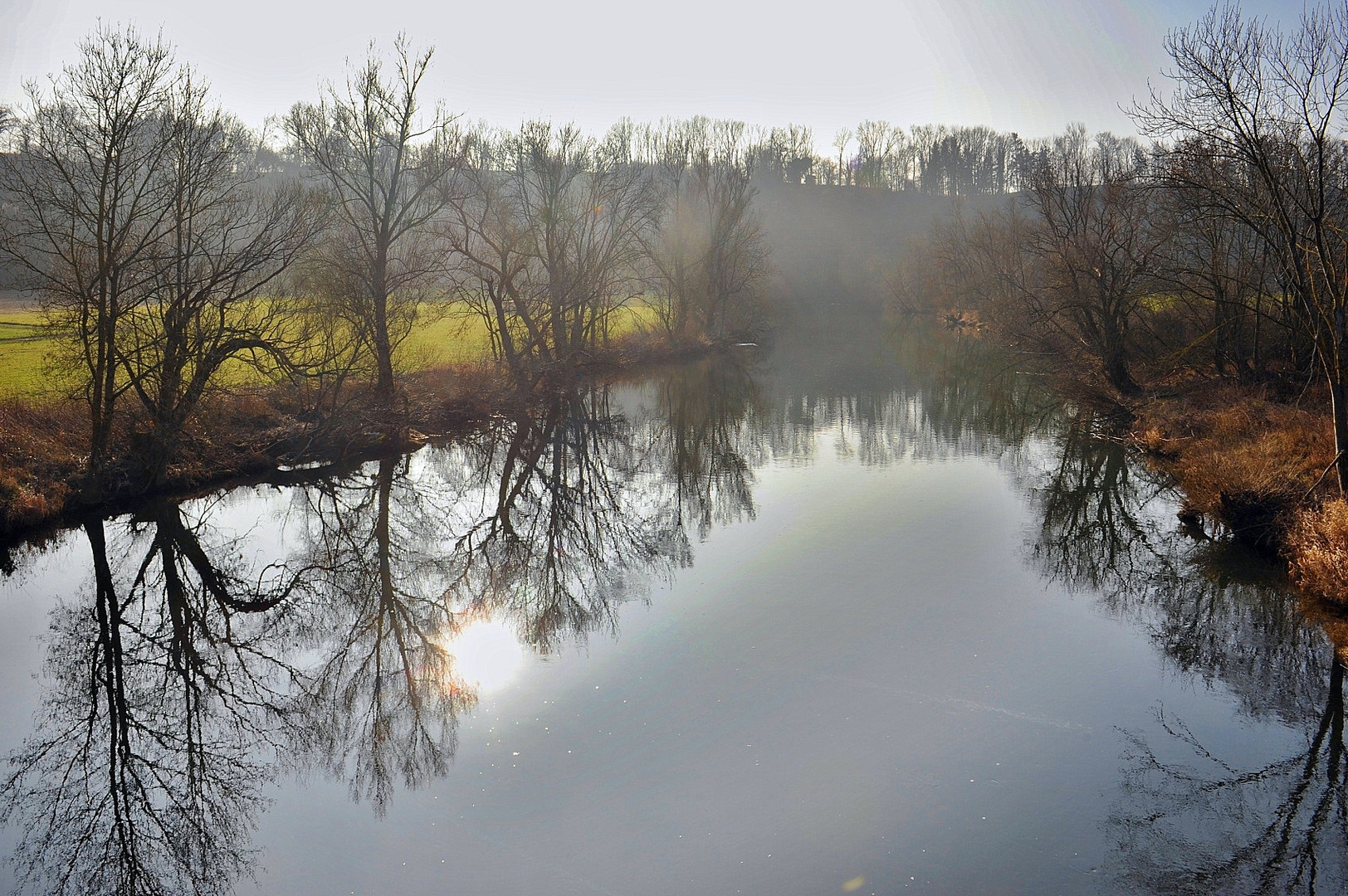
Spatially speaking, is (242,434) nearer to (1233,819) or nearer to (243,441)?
(243,441)

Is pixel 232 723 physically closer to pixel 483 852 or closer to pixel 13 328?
pixel 483 852

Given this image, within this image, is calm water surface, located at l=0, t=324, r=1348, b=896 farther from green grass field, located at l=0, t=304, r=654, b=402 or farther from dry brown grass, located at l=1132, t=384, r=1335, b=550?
green grass field, located at l=0, t=304, r=654, b=402

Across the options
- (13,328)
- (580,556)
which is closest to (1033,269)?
(580,556)

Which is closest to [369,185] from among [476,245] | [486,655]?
[476,245]

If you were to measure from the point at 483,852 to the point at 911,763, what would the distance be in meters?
3.45

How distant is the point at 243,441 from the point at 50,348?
39.7 feet

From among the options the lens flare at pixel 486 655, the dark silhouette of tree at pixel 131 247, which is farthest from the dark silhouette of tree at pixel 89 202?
the lens flare at pixel 486 655

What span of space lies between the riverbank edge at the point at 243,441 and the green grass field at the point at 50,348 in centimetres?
96

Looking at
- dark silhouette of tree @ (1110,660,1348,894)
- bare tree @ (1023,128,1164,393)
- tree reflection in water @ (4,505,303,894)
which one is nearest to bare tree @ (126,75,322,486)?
tree reflection in water @ (4,505,303,894)

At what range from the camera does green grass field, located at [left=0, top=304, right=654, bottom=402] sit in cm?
1984

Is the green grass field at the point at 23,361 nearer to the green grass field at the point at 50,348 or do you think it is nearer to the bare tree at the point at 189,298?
the green grass field at the point at 50,348

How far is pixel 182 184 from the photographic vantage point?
52.3 ft

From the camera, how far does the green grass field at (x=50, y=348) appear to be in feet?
65.1

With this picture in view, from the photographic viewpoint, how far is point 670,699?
28.7ft
